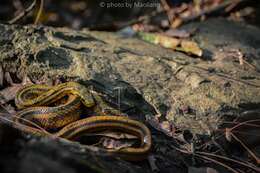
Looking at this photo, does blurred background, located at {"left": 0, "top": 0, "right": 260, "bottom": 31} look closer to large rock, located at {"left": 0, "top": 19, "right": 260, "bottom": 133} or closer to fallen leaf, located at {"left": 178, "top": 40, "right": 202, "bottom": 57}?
A: fallen leaf, located at {"left": 178, "top": 40, "right": 202, "bottom": 57}

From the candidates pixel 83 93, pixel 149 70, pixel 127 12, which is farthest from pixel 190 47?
pixel 127 12

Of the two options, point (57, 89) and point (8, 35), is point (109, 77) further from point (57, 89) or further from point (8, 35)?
point (8, 35)

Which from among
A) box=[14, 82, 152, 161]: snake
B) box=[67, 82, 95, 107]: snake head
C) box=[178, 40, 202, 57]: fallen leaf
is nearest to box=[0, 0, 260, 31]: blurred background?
box=[178, 40, 202, 57]: fallen leaf

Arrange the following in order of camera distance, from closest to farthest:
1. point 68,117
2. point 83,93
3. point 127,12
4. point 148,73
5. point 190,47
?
point 68,117, point 83,93, point 148,73, point 190,47, point 127,12

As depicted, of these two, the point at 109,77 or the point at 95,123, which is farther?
the point at 109,77

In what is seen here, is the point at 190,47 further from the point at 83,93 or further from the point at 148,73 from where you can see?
the point at 83,93

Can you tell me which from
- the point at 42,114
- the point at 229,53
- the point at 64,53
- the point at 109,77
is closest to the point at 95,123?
the point at 42,114

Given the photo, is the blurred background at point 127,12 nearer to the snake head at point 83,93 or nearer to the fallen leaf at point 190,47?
the fallen leaf at point 190,47

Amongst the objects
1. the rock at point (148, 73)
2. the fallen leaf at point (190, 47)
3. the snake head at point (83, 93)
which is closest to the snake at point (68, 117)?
the snake head at point (83, 93)
